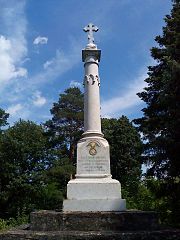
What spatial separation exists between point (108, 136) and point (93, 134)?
2141cm

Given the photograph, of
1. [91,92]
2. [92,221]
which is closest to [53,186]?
[91,92]

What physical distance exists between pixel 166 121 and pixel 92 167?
564 centimetres

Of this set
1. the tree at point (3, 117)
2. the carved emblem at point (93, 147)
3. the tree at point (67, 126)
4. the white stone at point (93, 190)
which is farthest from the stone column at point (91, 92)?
the tree at point (3, 117)

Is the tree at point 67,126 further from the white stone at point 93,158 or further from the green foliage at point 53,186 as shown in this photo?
the white stone at point 93,158

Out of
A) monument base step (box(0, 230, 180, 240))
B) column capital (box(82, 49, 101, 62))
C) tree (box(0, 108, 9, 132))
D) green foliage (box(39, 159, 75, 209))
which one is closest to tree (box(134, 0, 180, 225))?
column capital (box(82, 49, 101, 62))

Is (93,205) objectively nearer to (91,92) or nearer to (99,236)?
(99,236)

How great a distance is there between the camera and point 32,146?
94.1 ft

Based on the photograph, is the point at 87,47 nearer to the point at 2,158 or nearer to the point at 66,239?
the point at 66,239

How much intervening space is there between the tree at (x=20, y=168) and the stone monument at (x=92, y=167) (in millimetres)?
16917

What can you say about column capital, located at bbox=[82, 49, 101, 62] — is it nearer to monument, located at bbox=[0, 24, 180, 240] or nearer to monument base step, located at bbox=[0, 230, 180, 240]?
monument, located at bbox=[0, 24, 180, 240]

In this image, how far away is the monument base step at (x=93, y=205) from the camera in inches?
375

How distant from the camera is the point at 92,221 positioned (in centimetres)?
836

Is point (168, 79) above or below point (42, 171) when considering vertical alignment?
above

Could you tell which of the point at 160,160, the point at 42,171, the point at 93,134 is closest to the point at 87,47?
the point at 93,134
